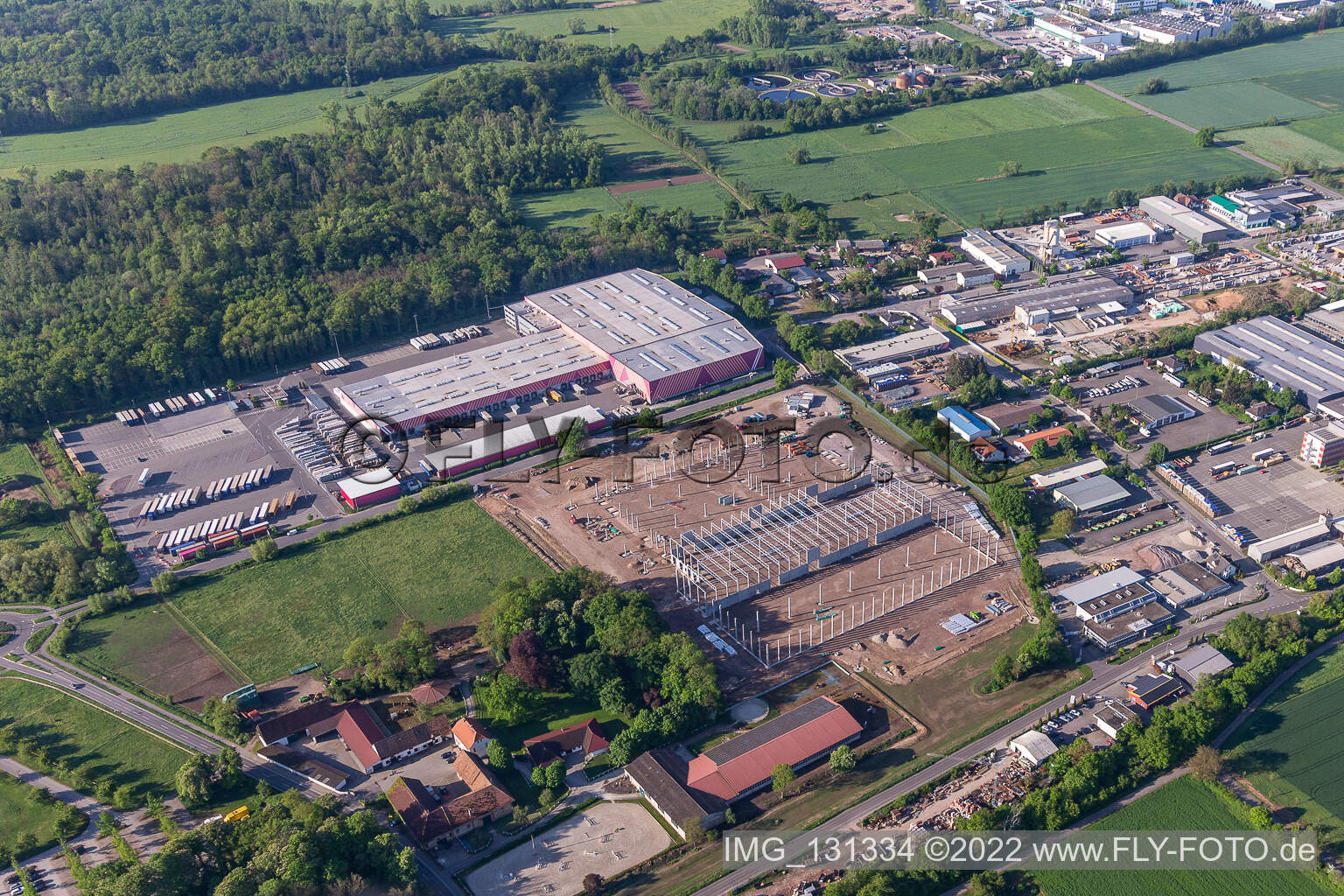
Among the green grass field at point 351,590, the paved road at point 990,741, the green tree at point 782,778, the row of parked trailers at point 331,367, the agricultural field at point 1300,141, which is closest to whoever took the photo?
the paved road at point 990,741

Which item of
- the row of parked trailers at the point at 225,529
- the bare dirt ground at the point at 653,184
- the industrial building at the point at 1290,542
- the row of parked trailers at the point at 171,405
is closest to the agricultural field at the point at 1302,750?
the industrial building at the point at 1290,542

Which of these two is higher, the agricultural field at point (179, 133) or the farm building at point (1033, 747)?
the agricultural field at point (179, 133)

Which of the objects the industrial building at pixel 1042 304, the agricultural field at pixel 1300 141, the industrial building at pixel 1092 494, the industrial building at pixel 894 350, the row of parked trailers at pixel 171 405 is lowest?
the row of parked trailers at pixel 171 405

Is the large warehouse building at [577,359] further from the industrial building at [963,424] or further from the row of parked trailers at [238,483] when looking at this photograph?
the industrial building at [963,424]

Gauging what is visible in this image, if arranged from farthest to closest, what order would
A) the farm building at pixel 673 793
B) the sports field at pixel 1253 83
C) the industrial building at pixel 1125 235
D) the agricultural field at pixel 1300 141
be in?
the sports field at pixel 1253 83 < the agricultural field at pixel 1300 141 < the industrial building at pixel 1125 235 < the farm building at pixel 673 793

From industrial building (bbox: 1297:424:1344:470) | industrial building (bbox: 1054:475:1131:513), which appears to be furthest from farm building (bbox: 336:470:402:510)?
industrial building (bbox: 1297:424:1344:470)

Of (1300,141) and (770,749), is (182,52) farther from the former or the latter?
(1300,141)

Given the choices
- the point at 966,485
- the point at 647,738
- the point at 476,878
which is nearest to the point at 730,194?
the point at 966,485
